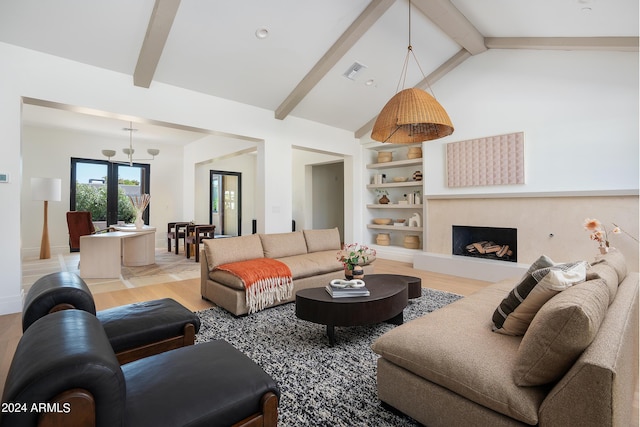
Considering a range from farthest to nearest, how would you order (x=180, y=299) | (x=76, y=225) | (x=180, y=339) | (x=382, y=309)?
(x=76, y=225), (x=180, y=299), (x=382, y=309), (x=180, y=339)

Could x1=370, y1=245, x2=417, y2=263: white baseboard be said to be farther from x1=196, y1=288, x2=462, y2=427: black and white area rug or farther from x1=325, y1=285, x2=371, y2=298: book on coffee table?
x1=325, y1=285, x2=371, y2=298: book on coffee table

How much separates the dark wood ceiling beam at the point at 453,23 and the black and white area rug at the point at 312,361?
344 centimetres

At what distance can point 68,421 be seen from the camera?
0.86 m

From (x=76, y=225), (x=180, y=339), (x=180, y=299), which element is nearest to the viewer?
(x=180, y=339)

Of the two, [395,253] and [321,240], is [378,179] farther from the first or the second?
[321,240]

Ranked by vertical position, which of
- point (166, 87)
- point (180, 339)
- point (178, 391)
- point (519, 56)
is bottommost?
point (180, 339)

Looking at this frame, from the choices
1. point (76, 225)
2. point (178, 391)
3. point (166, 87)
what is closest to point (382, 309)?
point (178, 391)

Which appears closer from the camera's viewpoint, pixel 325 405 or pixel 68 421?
pixel 68 421

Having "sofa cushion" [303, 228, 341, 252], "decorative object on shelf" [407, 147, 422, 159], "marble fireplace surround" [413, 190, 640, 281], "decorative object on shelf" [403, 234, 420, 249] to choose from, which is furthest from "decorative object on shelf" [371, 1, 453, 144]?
"decorative object on shelf" [403, 234, 420, 249]

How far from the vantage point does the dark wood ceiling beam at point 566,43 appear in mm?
3578

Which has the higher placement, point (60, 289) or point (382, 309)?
point (60, 289)

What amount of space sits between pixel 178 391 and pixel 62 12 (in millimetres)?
3717

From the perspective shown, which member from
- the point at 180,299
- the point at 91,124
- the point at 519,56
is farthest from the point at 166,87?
the point at 519,56

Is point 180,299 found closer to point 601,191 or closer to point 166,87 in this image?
point 166,87
